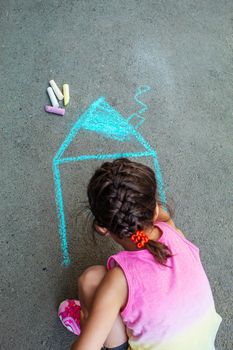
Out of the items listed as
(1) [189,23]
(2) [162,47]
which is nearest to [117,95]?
(2) [162,47]

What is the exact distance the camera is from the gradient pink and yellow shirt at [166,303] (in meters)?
0.84

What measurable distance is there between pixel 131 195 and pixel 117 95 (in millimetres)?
931

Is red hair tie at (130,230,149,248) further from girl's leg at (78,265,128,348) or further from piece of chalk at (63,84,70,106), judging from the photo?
piece of chalk at (63,84,70,106)

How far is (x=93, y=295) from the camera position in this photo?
0.94 meters

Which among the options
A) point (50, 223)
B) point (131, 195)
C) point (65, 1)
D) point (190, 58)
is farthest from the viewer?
point (65, 1)

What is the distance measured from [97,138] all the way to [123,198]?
742 millimetres

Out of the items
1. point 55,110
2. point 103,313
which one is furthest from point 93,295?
point 55,110

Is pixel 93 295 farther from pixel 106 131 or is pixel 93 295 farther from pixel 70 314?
pixel 106 131

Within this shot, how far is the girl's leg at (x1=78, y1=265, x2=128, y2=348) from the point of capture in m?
0.94

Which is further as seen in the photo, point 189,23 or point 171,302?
point 189,23

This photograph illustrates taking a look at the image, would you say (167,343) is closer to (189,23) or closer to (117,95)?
(117,95)

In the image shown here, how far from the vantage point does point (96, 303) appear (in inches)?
33.4

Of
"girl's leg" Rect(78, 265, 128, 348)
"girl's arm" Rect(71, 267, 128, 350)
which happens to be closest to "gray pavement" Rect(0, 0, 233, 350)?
"girl's leg" Rect(78, 265, 128, 348)

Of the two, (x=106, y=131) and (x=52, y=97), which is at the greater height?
(x=52, y=97)
